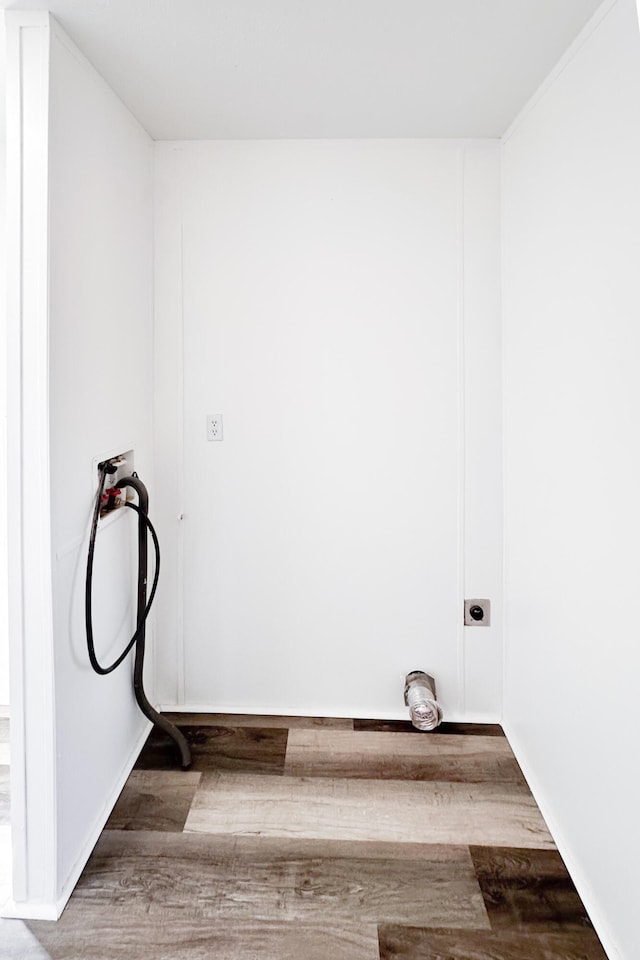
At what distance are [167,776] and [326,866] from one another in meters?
0.70

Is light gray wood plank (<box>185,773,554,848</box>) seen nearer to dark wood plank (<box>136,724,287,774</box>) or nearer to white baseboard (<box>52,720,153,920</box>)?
dark wood plank (<box>136,724,287,774</box>)

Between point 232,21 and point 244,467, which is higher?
point 232,21

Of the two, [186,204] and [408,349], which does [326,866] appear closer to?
[408,349]

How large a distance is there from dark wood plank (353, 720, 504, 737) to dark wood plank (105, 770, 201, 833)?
70cm

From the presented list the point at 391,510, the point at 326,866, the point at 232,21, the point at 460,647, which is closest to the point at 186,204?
the point at 232,21

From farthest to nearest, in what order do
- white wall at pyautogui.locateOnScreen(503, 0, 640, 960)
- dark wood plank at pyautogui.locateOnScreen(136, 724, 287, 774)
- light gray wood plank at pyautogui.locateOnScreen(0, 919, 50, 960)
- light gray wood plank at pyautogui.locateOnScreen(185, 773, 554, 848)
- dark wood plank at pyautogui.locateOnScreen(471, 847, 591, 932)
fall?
1. dark wood plank at pyautogui.locateOnScreen(136, 724, 287, 774)
2. light gray wood plank at pyautogui.locateOnScreen(185, 773, 554, 848)
3. dark wood plank at pyautogui.locateOnScreen(471, 847, 591, 932)
4. light gray wood plank at pyautogui.locateOnScreen(0, 919, 50, 960)
5. white wall at pyautogui.locateOnScreen(503, 0, 640, 960)

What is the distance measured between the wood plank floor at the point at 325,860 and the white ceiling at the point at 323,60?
2236mm

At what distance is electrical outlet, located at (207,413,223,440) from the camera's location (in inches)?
110

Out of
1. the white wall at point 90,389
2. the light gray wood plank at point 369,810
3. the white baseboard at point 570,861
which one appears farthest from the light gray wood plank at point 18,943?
the white baseboard at point 570,861

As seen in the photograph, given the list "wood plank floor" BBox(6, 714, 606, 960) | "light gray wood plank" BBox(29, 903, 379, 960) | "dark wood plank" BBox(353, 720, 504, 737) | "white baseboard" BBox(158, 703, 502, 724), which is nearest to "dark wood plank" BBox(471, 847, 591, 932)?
"wood plank floor" BBox(6, 714, 606, 960)

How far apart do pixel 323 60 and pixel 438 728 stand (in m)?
2.32

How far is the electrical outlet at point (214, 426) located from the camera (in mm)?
2791

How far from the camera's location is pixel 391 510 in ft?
9.14

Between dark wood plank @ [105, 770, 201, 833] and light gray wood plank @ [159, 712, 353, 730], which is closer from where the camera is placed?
dark wood plank @ [105, 770, 201, 833]
